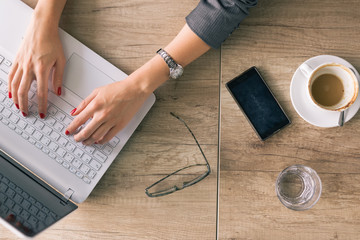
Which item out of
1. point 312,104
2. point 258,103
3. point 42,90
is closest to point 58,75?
point 42,90

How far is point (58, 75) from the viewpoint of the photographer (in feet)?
2.89

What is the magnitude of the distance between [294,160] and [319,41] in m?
0.34

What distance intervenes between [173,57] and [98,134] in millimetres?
286

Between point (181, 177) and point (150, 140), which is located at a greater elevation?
point (150, 140)

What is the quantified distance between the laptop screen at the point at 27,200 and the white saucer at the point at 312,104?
2.13ft

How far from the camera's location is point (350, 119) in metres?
0.91

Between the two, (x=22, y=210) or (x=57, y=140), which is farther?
(x=57, y=140)

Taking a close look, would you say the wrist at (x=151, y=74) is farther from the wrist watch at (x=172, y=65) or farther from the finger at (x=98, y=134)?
the finger at (x=98, y=134)

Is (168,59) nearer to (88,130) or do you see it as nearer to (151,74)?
(151,74)

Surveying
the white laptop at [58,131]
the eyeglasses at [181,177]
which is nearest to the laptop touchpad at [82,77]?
the white laptop at [58,131]

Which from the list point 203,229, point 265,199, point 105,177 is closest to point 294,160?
point 265,199

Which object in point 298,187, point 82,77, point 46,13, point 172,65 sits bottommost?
point 298,187

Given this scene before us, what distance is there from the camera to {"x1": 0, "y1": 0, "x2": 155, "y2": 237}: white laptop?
866 mm

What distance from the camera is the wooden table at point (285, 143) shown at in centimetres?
91
